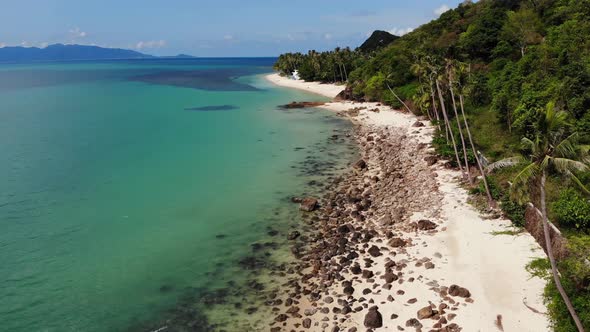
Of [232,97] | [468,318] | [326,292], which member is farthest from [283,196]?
[232,97]

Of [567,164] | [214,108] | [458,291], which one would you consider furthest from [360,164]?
[214,108]

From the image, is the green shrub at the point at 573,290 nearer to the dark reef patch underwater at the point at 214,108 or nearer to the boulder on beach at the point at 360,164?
the boulder on beach at the point at 360,164

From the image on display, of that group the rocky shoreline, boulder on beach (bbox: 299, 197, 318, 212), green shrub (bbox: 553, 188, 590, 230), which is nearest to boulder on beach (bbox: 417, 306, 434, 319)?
the rocky shoreline

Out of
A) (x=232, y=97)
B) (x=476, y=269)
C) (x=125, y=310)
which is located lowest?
(x=125, y=310)

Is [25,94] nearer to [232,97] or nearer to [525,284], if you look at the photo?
[232,97]

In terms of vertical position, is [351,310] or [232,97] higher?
[232,97]

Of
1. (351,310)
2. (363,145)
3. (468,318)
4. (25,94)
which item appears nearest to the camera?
(468,318)

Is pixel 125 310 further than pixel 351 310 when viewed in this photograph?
Yes

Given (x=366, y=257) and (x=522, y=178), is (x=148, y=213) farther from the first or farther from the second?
(x=522, y=178)

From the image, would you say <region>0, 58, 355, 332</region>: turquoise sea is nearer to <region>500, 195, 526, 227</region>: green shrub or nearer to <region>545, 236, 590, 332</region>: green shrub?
<region>545, 236, 590, 332</region>: green shrub
